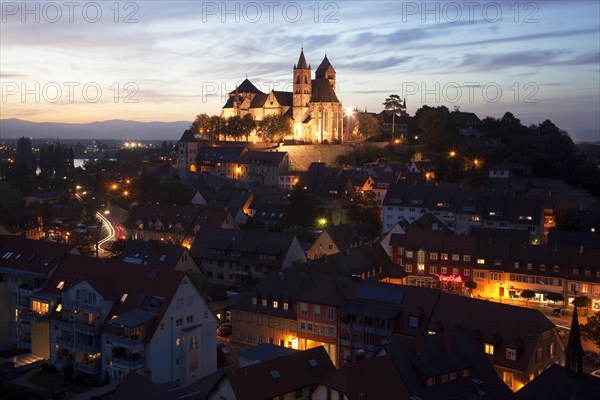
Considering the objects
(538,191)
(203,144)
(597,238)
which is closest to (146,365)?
(597,238)

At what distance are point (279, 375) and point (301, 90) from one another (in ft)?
264

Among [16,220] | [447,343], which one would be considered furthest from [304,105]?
[447,343]

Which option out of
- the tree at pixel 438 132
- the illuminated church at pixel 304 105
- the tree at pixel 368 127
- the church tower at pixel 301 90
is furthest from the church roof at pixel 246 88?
the tree at pixel 438 132

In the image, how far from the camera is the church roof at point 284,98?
337 feet

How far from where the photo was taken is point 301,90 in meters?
102

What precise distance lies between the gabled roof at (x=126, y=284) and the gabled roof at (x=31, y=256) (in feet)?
5.85

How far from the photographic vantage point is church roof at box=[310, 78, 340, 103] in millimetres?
101125

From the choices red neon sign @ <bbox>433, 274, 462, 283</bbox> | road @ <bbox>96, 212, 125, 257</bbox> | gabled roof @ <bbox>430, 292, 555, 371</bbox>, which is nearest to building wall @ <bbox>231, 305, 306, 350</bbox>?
gabled roof @ <bbox>430, 292, 555, 371</bbox>

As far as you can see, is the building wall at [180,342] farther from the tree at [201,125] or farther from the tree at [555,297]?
the tree at [201,125]

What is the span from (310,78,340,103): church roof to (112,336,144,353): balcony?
244ft

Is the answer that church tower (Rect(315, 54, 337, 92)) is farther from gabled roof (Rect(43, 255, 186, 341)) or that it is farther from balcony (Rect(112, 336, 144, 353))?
balcony (Rect(112, 336, 144, 353))

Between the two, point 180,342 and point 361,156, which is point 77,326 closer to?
point 180,342

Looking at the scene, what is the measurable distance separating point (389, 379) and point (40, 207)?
2242 inches

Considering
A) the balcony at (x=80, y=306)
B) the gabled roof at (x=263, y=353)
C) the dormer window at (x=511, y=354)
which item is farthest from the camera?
the balcony at (x=80, y=306)
